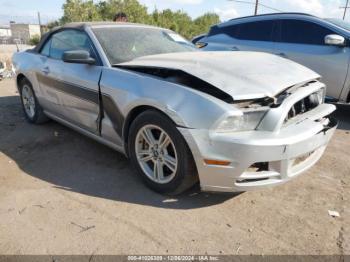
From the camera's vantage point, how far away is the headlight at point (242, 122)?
2570mm

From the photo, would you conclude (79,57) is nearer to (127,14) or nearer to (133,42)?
(133,42)

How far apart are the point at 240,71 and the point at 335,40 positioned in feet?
10.2

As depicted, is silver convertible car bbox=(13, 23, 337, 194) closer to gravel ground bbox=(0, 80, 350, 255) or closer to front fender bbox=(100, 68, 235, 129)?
front fender bbox=(100, 68, 235, 129)

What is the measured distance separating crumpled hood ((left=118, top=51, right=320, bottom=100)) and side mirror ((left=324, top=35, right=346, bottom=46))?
2175 millimetres

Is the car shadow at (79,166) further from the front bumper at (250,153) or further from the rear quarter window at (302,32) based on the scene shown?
the rear quarter window at (302,32)

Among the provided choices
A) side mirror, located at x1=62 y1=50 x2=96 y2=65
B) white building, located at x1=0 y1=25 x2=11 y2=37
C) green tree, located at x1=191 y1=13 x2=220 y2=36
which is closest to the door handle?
side mirror, located at x1=62 y1=50 x2=96 y2=65

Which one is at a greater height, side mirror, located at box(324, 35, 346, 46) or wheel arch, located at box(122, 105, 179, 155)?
side mirror, located at box(324, 35, 346, 46)

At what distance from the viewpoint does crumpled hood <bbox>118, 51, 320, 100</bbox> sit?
2.72 meters

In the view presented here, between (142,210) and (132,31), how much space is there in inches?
88.3

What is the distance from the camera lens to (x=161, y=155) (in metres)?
3.06

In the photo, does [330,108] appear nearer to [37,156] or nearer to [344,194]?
[344,194]

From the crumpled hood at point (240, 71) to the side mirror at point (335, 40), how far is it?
7.14 ft

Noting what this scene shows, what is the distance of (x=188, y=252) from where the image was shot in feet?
7.91

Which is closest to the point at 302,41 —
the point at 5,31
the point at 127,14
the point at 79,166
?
the point at 79,166
